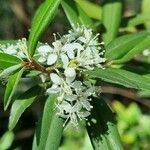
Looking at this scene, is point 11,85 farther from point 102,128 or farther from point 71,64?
point 102,128

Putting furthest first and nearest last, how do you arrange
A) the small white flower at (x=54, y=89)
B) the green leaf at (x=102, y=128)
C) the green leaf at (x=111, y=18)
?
the green leaf at (x=111, y=18), the green leaf at (x=102, y=128), the small white flower at (x=54, y=89)

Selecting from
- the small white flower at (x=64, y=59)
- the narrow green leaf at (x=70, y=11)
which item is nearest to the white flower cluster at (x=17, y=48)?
the small white flower at (x=64, y=59)

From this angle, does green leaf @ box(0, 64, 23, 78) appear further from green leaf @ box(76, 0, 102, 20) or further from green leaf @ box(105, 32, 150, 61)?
green leaf @ box(76, 0, 102, 20)

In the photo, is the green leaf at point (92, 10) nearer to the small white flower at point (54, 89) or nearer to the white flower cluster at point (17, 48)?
the white flower cluster at point (17, 48)

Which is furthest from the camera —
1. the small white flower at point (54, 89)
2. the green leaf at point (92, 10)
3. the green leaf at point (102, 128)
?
the green leaf at point (92, 10)

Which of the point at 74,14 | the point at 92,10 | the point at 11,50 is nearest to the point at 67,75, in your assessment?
the point at 11,50

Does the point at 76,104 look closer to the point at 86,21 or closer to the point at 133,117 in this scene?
the point at 86,21

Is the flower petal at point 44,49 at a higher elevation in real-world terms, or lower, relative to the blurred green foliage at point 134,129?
higher
